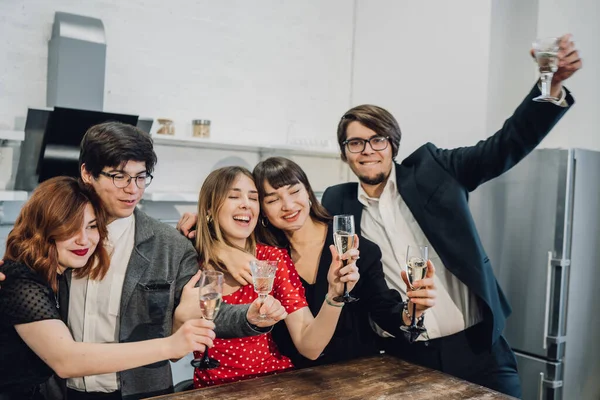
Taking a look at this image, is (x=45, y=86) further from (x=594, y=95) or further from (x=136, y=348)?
(x=594, y=95)

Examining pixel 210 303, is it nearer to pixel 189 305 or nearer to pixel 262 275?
pixel 262 275

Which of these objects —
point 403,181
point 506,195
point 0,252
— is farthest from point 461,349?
point 0,252

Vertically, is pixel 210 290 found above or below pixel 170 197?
below

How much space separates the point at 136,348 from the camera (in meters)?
1.59

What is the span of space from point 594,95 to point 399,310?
262 centimetres

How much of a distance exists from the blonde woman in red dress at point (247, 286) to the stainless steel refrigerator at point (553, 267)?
1800mm

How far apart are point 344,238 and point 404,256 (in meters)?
0.59

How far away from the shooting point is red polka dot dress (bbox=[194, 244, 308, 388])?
→ 1965 mm

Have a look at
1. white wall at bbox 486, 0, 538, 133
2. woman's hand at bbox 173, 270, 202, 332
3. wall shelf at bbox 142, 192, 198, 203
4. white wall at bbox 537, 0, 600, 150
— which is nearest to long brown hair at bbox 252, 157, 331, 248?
woman's hand at bbox 173, 270, 202, 332

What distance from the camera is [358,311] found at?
7.41 feet

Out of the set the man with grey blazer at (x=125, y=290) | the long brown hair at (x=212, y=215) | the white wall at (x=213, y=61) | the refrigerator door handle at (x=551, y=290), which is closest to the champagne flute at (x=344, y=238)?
the man with grey blazer at (x=125, y=290)

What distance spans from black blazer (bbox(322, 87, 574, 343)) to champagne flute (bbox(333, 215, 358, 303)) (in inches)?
19.4

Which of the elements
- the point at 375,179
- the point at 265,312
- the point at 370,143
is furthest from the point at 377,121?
the point at 265,312

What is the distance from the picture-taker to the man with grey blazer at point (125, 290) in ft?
6.05
